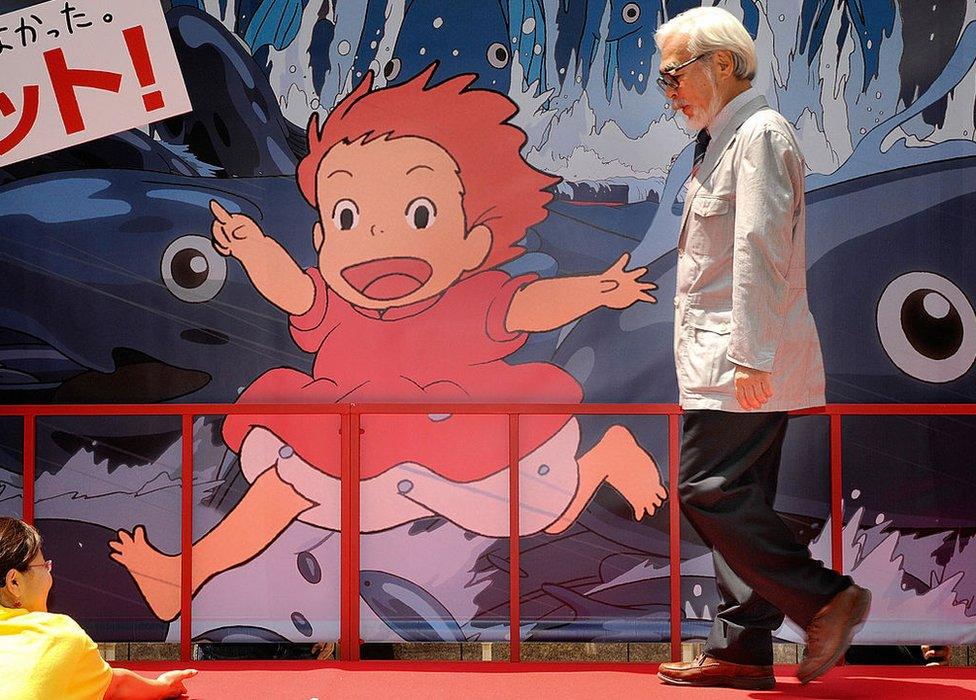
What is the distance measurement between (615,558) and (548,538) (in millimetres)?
231

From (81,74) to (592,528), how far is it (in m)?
2.32

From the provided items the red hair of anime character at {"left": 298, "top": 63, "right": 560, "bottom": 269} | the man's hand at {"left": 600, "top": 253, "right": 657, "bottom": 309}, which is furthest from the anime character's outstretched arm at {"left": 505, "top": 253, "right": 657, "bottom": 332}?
the red hair of anime character at {"left": 298, "top": 63, "right": 560, "bottom": 269}

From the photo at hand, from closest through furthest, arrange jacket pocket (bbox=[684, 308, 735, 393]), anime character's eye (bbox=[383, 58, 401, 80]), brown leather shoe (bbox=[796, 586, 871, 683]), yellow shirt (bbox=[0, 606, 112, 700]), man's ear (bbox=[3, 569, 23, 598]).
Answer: yellow shirt (bbox=[0, 606, 112, 700])
man's ear (bbox=[3, 569, 23, 598])
brown leather shoe (bbox=[796, 586, 871, 683])
jacket pocket (bbox=[684, 308, 735, 393])
anime character's eye (bbox=[383, 58, 401, 80])

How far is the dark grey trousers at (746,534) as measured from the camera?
2.43 meters

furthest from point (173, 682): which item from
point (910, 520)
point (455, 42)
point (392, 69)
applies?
point (910, 520)

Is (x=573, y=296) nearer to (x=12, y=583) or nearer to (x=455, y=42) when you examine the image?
(x=455, y=42)

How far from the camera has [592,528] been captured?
11.4 feet

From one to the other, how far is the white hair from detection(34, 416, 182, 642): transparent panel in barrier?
6.85ft

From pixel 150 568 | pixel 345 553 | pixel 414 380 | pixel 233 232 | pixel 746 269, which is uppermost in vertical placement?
pixel 233 232

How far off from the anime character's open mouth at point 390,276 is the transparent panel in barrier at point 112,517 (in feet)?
2.60

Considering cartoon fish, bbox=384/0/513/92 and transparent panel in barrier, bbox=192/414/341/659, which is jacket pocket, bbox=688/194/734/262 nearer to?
cartoon fish, bbox=384/0/513/92

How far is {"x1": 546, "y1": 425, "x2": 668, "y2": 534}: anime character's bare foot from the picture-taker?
3.47 metres

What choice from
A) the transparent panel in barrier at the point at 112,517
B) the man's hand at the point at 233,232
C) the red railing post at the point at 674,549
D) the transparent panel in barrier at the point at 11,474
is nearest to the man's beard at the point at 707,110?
the red railing post at the point at 674,549

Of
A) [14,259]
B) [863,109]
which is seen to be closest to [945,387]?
[863,109]
